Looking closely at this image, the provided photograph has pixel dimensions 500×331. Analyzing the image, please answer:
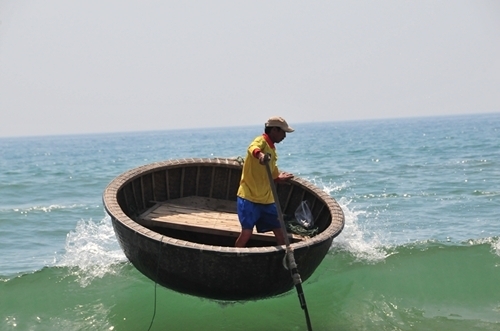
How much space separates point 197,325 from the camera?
17.5 ft

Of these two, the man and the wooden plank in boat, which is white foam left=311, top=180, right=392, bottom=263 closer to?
the wooden plank in boat

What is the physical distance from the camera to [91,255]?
7.73m

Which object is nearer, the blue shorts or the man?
the man

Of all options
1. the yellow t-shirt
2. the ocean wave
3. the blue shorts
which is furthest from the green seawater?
the ocean wave

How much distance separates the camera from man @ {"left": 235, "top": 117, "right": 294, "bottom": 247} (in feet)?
15.0

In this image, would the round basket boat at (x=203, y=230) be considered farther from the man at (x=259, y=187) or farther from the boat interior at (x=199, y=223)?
the man at (x=259, y=187)

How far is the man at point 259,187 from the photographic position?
4566mm

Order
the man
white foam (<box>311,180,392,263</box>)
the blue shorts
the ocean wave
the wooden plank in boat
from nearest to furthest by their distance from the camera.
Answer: the man
the blue shorts
the wooden plank in boat
white foam (<box>311,180,392,263</box>)
the ocean wave

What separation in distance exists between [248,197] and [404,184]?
10.3 m

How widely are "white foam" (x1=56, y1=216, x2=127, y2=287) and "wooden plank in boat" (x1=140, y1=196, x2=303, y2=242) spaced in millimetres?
1489

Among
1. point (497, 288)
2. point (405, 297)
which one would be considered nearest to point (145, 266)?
point (405, 297)

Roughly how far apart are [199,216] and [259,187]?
145 centimetres

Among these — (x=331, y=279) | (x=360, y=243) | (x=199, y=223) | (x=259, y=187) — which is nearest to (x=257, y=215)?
(x=259, y=187)

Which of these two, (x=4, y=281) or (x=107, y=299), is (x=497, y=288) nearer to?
(x=107, y=299)
